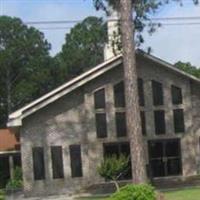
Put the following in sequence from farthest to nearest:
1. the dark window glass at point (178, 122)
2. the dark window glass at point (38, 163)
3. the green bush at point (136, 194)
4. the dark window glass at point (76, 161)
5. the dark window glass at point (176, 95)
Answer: the dark window glass at point (176, 95), the dark window glass at point (178, 122), the dark window glass at point (76, 161), the dark window glass at point (38, 163), the green bush at point (136, 194)

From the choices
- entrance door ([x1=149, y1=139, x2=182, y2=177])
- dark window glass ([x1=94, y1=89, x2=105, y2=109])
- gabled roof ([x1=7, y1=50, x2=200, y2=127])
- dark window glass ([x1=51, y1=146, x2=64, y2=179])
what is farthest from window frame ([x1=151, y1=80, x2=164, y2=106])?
dark window glass ([x1=51, y1=146, x2=64, y2=179])

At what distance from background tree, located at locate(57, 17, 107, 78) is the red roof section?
24974 millimetres

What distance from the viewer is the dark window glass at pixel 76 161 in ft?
129

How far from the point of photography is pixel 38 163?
1547 inches

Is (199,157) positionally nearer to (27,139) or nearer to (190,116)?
(190,116)

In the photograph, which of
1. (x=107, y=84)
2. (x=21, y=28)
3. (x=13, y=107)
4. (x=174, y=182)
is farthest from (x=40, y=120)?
(x=21, y=28)

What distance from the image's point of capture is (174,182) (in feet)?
130

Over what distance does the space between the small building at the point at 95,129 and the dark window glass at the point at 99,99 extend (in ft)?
0.07

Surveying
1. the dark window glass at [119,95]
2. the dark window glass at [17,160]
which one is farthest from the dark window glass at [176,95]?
the dark window glass at [17,160]

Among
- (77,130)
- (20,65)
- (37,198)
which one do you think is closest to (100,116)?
(77,130)

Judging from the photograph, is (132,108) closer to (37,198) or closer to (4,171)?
(37,198)

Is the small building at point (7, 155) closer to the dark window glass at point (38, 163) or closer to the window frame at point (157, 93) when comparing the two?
the dark window glass at point (38, 163)

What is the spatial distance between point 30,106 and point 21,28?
4197 cm

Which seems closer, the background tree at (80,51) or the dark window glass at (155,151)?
the dark window glass at (155,151)
